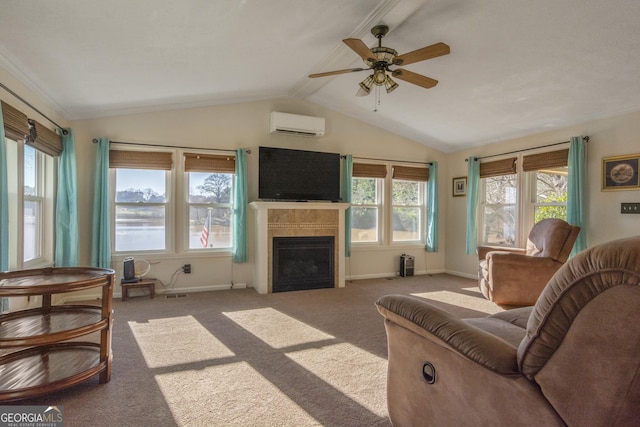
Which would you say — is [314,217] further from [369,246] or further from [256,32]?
[256,32]

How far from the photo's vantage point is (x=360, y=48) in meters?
2.64

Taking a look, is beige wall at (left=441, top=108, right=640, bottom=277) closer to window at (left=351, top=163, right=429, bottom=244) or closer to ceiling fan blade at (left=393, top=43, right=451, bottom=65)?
window at (left=351, top=163, right=429, bottom=244)

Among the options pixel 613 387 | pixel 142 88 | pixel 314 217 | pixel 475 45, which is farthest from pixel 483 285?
pixel 142 88

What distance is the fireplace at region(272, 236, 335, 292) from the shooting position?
15.6 ft

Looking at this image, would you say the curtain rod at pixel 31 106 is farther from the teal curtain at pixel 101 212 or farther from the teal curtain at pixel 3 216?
the teal curtain at pixel 3 216

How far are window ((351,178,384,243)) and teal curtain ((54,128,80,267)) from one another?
3867mm

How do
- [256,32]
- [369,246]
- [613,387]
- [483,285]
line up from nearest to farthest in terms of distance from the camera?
[613,387], [256,32], [483,285], [369,246]

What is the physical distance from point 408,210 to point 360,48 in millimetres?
3905

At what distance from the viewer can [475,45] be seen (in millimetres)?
3135

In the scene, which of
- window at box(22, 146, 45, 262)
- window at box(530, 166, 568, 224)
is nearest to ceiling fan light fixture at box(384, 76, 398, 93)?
window at box(530, 166, 568, 224)

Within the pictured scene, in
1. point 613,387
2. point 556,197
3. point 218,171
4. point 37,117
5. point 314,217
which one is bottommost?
point 613,387

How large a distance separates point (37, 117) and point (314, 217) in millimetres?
3391

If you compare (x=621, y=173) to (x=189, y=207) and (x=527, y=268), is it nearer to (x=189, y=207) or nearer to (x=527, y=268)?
(x=527, y=268)

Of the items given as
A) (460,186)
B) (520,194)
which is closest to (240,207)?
(460,186)
